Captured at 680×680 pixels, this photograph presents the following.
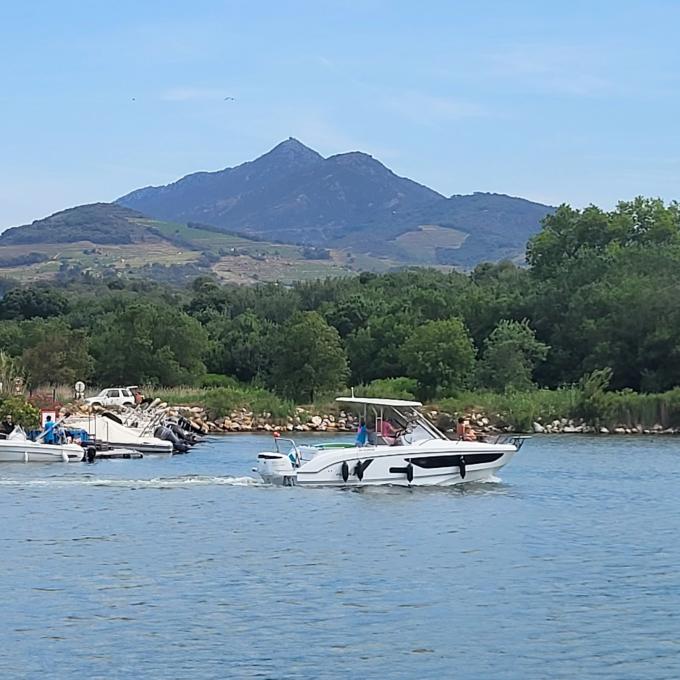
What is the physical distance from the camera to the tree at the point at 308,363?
268ft

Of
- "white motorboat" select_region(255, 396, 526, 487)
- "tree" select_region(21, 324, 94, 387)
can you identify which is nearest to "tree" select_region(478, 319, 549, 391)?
"tree" select_region(21, 324, 94, 387)

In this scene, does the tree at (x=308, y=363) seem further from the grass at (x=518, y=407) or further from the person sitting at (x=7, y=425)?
the person sitting at (x=7, y=425)

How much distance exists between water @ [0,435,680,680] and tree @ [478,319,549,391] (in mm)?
40813

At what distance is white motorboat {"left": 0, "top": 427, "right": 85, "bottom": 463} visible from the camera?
49.2 meters

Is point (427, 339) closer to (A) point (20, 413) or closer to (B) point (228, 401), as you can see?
(B) point (228, 401)

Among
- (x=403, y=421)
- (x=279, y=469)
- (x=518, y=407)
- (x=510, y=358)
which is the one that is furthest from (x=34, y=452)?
(x=510, y=358)

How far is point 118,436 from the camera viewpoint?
5844 centimetres

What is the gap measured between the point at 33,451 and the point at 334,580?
25.5 m

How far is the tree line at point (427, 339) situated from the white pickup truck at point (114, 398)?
234 inches

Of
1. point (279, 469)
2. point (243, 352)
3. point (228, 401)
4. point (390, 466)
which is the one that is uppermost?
point (243, 352)

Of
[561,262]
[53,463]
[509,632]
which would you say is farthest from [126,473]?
[561,262]

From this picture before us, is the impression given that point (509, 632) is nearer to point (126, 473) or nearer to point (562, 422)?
point (126, 473)

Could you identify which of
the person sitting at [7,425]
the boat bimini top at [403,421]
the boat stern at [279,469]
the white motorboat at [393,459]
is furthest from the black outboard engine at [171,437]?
the boat bimini top at [403,421]

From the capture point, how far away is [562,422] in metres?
76.8
